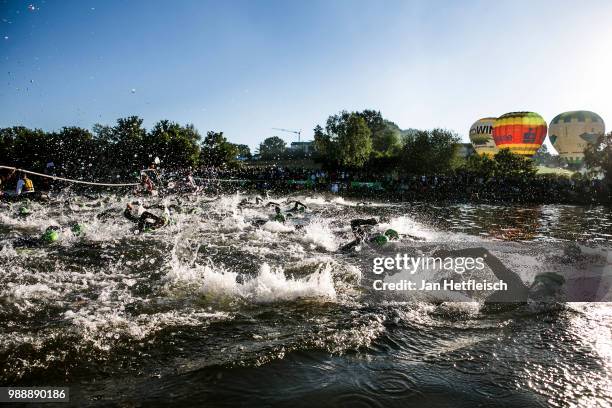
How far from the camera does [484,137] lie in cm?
6231

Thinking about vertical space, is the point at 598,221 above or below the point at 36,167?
below

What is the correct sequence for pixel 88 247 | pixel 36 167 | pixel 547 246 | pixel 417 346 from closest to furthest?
1. pixel 417 346
2. pixel 88 247
3. pixel 547 246
4. pixel 36 167

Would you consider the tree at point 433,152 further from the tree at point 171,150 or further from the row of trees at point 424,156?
the tree at point 171,150

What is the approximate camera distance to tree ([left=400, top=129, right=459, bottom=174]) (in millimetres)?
46344

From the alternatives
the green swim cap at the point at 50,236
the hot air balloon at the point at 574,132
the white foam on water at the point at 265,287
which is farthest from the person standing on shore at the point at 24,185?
the hot air balloon at the point at 574,132

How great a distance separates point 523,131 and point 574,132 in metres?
12.5

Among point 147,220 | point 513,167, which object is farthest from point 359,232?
point 513,167

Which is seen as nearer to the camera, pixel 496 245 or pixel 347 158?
pixel 496 245

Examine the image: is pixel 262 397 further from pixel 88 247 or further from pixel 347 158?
pixel 347 158

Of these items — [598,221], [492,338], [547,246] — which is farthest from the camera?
[598,221]

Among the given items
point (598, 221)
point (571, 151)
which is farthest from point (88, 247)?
point (571, 151)

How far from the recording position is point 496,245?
12.9 metres

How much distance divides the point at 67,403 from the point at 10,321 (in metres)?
3.06

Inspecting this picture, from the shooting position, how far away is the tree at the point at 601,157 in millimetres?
36969
